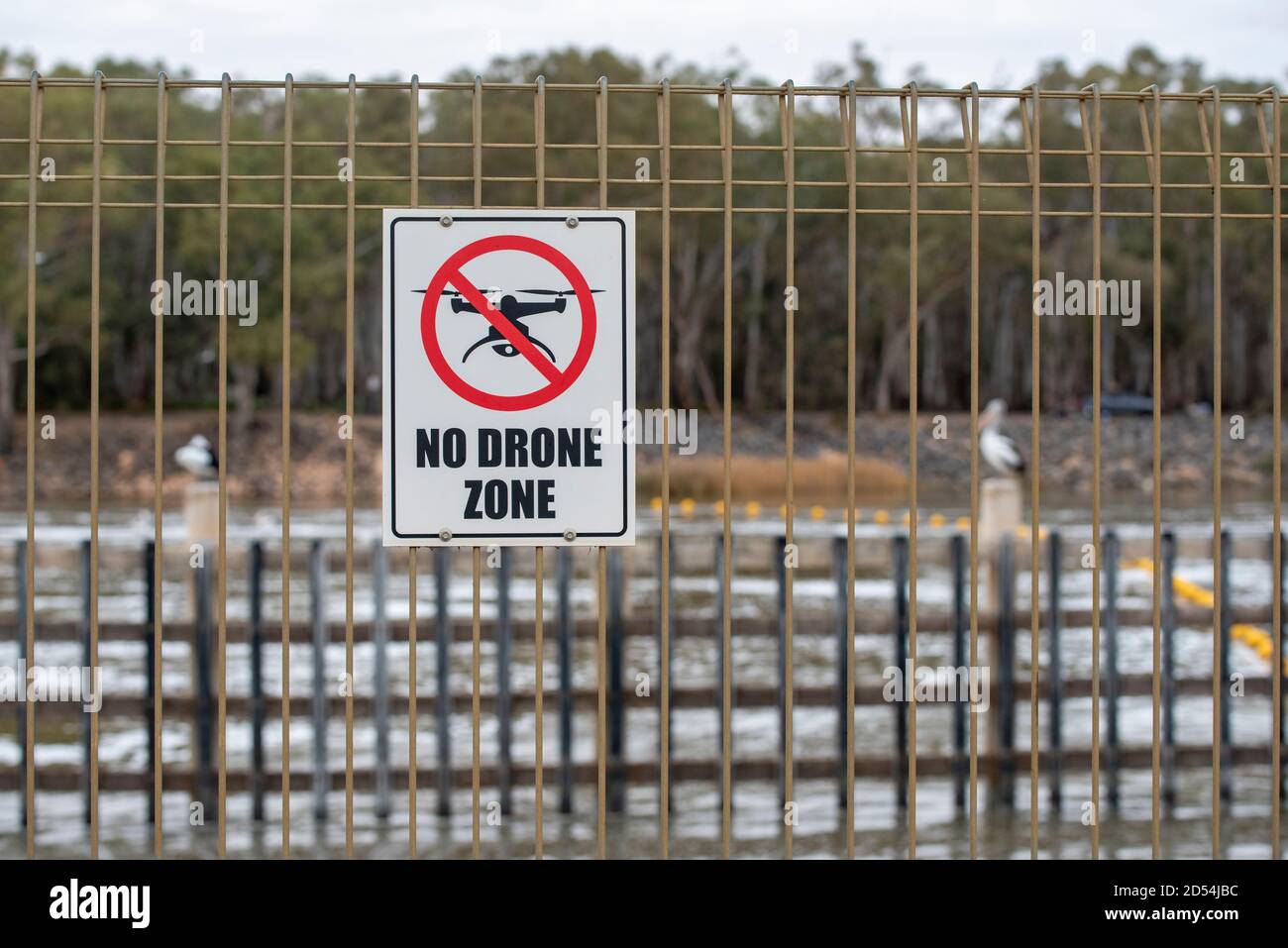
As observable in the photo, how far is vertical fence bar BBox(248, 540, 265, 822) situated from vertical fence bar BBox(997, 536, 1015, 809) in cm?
457

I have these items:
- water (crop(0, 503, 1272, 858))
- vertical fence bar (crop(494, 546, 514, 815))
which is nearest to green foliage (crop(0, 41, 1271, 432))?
water (crop(0, 503, 1272, 858))

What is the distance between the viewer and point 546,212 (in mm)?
4973

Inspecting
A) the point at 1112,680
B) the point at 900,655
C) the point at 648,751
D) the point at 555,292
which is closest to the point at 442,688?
the point at 900,655

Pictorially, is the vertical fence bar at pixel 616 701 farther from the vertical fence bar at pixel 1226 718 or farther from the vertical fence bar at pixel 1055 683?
the vertical fence bar at pixel 1226 718

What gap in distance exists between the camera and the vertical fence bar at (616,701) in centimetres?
950

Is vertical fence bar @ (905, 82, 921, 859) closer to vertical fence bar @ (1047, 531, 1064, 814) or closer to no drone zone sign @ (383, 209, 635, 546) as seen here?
no drone zone sign @ (383, 209, 635, 546)

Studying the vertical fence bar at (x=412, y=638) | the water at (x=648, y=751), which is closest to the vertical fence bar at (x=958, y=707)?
the water at (x=648, y=751)

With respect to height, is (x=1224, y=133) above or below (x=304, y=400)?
above

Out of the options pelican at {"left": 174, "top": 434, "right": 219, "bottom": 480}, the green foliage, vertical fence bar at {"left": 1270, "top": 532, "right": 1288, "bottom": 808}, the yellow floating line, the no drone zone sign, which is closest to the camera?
the no drone zone sign

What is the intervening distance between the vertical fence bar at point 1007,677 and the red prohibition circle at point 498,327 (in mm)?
5541

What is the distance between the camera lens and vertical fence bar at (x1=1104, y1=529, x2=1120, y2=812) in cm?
990
